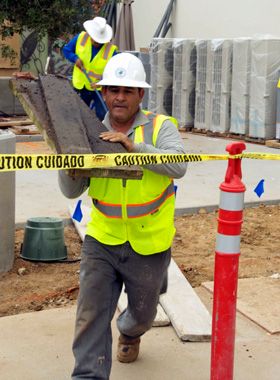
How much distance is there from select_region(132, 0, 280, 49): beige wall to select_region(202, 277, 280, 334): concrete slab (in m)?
11.7

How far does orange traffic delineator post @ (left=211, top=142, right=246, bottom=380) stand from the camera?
12.3 ft

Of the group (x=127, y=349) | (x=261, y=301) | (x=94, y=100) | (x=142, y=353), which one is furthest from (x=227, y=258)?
(x=94, y=100)

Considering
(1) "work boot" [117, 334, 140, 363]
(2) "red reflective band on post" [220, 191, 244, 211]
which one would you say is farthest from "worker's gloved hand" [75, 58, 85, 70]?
(2) "red reflective band on post" [220, 191, 244, 211]

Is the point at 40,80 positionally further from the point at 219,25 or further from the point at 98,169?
the point at 219,25

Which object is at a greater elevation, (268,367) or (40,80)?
(40,80)

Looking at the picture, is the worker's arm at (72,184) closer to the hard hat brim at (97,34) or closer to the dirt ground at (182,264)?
the dirt ground at (182,264)

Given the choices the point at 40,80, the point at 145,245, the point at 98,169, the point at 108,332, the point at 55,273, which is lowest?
the point at 55,273

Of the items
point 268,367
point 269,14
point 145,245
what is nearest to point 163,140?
point 145,245

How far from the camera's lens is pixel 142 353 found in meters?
4.68

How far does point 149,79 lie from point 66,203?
10209mm

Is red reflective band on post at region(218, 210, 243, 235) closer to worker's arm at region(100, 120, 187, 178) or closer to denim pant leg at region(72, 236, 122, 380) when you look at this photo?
worker's arm at region(100, 120, 187, 178)

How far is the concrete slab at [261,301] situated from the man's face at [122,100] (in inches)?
75.3

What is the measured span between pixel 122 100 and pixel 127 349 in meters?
1.45

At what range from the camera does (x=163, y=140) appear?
12.9ft
